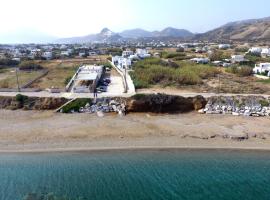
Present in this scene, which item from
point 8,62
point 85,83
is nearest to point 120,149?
point 85,83

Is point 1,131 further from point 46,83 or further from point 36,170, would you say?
point 46,83

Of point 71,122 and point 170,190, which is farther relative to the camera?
point 71,122

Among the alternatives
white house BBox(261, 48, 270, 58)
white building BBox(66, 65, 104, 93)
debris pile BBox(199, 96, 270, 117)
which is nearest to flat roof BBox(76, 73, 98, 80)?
white building BBox(66, 65, 104, 93)

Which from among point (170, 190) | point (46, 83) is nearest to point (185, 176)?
point (170, 190)

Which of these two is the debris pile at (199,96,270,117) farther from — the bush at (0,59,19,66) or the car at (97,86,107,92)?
the bush at (0,59,19,66)

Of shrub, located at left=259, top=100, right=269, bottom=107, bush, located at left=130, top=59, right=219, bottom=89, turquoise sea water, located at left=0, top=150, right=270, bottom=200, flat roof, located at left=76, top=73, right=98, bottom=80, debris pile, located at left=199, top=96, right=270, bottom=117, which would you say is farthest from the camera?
bush, located at left=130, top=59, right=219, bottom=89

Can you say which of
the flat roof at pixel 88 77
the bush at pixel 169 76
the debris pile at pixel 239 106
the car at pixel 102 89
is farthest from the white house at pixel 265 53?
the car at pixel 102 89
